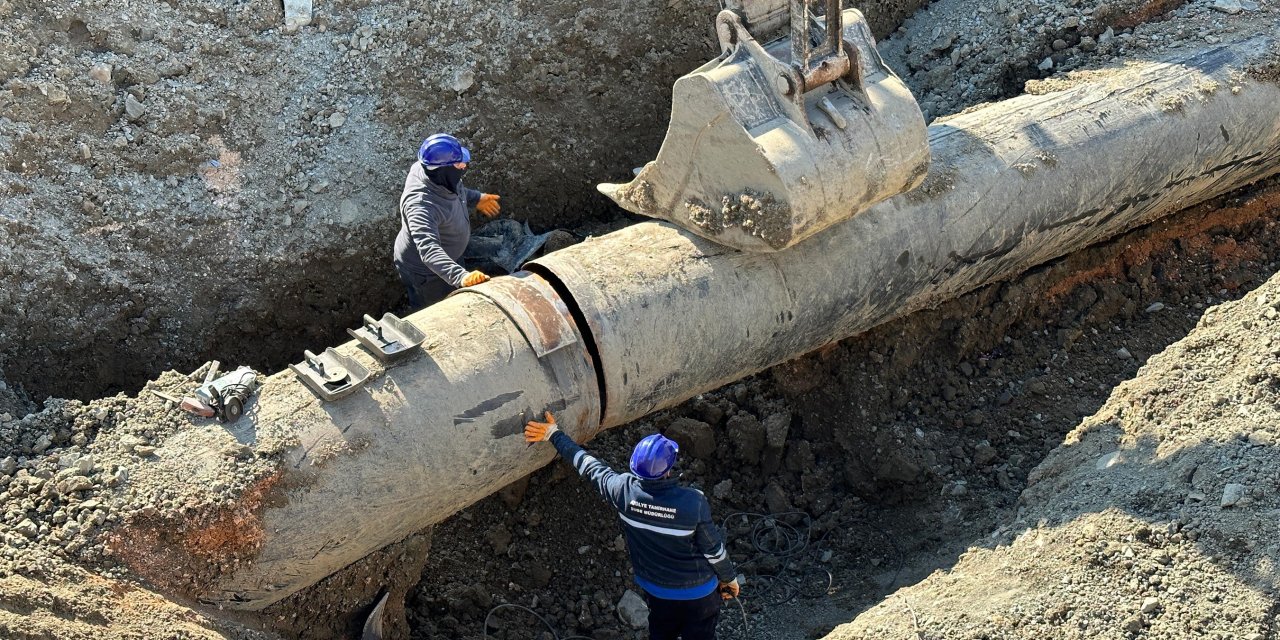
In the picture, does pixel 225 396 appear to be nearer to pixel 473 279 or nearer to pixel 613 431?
pixel 473 279

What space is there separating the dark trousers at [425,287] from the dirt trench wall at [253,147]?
1.65 ft

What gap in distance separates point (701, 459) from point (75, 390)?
3.22 metres

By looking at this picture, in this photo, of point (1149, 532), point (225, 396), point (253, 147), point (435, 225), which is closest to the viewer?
point (225, 396)

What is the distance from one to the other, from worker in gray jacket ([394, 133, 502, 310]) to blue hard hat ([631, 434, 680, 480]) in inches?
48.4

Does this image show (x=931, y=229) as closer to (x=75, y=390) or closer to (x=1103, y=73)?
(x=1103, y=73)

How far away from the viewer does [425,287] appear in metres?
5.90

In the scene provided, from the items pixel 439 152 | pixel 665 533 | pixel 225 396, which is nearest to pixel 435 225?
pixel 439 152

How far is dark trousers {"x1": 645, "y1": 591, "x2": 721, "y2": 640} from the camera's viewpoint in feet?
15.8

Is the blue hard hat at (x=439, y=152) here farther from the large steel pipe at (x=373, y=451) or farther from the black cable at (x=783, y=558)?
the black cable at (x=783, y=558)

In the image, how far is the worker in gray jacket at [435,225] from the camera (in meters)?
5.41

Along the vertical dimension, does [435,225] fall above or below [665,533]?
above

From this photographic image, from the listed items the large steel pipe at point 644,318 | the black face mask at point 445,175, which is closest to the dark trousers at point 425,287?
the black face mask at point 445,175

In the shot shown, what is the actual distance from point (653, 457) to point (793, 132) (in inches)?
59.4

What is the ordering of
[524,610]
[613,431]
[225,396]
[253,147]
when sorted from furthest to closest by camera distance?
[253,147] < [613,431] < [524,610] < [225,396]
